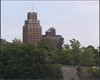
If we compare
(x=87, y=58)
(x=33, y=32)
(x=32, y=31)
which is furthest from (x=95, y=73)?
(x=32, y=31)

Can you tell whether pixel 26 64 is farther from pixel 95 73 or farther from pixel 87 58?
pixel 87 58

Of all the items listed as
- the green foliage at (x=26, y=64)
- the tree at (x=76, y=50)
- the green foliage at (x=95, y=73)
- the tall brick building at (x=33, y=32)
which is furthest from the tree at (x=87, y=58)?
the tall brick building at (x=33, y=32)

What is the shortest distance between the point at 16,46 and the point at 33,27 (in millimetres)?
39311

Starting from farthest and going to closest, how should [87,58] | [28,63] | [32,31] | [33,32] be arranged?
[32,31] < [33,32] < [87,58] < [28,63]

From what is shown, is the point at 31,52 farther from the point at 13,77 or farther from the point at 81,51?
the point at 81,51

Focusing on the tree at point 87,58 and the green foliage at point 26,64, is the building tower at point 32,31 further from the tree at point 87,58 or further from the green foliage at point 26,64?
the green foliage at point 26,64

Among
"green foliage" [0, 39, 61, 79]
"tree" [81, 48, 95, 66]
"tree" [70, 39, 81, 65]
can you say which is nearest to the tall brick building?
"tree" [70, 39, 81, 65]

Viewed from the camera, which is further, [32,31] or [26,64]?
[32,31]

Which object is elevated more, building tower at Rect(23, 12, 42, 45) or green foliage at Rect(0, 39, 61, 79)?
building tower at Rect(23, 12, 42, 45)

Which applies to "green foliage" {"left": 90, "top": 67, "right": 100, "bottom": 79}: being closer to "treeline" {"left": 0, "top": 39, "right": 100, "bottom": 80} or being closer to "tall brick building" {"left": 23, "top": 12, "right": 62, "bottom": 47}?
"treeline" {"left": 0, "top": 39, "right": 100, "bottom": 80}

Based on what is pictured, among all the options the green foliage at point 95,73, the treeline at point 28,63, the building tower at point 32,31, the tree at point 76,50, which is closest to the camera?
the treeline at point 28,63

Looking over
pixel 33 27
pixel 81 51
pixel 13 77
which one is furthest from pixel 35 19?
pixel 13 77

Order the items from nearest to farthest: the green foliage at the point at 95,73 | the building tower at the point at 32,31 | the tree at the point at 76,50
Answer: the green foliage at the point at 95,73
the tree at the point at 76,50
the building tower at the point at 32,31

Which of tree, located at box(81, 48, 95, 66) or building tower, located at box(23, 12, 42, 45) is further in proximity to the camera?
building tower, located at box(23, 12, 42, 45)
